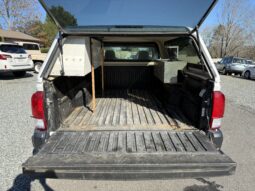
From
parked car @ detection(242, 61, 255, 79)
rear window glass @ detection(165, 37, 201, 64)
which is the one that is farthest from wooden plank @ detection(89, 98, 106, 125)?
parked car @ detection(242, 61, 255, 79)

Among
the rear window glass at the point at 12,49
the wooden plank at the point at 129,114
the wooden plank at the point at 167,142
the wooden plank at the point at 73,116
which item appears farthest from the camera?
the rear window glass at the point at 12,49

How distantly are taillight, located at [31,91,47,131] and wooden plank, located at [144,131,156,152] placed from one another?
4.12ft

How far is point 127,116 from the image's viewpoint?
3.54m

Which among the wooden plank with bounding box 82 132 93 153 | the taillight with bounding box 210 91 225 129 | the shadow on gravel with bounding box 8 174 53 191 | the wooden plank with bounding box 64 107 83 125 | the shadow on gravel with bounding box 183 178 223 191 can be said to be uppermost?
the taillight with bounding box 210 91 225 129

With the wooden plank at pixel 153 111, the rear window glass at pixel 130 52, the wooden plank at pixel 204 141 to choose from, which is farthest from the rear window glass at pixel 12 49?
the wooden plank at pixel 204 141

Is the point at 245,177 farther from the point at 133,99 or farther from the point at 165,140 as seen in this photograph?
the point at 133,99

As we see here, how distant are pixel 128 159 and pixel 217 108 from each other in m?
1.22

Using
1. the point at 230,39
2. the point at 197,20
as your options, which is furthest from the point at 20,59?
the point at 230,39

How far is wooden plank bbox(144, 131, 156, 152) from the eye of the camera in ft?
7.44

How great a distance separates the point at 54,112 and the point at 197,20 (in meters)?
2.28

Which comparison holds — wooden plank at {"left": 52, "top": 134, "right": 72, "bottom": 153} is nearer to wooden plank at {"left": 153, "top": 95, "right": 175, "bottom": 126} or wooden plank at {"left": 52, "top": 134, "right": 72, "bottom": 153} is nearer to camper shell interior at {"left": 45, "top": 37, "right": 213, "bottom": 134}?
camper shell interior at {"left": 45, "top": 37, "right": 213, "bottom": 134}

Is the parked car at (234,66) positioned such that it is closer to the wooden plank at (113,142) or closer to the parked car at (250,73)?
the parked car at (250,73)

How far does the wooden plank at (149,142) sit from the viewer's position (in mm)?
2267

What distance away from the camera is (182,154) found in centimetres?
212
